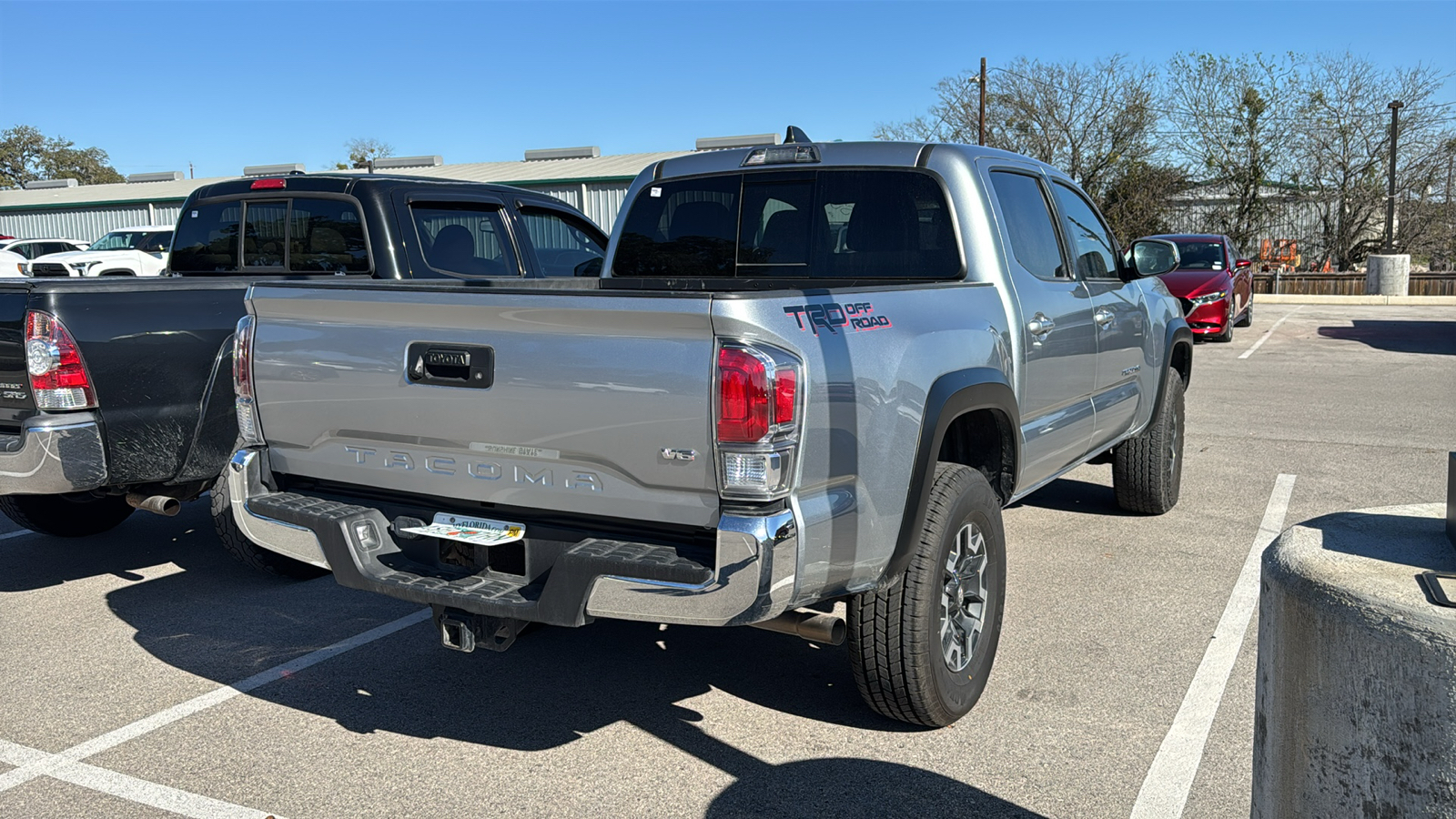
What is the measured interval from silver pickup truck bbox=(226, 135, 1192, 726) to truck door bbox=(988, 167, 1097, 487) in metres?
0.03

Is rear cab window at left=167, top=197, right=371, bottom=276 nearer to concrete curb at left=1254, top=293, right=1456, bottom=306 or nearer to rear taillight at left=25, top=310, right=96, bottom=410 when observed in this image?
rear taillight at left=25, top=310, right=96, bottom=410

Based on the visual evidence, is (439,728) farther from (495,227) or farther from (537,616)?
(495,227)

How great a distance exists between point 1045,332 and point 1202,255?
15.1 metres

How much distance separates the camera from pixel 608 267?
5.28 meters

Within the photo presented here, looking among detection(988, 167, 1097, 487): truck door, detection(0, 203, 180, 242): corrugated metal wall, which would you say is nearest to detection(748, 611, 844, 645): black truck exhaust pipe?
detection(988, 167, 1097, 487): truck door

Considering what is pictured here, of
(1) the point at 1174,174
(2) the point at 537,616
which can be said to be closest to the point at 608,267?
(2) the point at 537,616

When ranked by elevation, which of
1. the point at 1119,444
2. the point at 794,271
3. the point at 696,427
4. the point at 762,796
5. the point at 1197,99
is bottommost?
the point at 762,796

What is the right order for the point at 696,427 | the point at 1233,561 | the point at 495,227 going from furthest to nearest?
the point at 495,227 → the point at 1233,561 → the point at 696,427

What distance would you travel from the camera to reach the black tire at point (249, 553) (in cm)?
467

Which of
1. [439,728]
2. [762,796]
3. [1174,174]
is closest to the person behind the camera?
[762,796]

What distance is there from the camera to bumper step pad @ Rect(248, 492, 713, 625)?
3035 mm

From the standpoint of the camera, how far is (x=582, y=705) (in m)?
4.07

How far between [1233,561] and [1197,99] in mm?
37872

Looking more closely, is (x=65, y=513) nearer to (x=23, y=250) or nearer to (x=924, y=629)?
(x=924, y=629)
